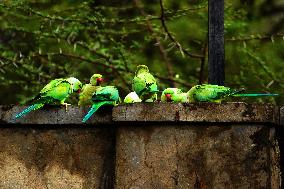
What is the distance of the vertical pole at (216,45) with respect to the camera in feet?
14.2

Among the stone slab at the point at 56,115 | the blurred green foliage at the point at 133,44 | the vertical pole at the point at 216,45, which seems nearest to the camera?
the stone slab at the point at 56,115

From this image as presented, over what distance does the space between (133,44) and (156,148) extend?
136 inches

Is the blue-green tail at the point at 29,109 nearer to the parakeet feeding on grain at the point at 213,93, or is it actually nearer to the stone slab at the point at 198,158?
the stone slab at the point at 198,158

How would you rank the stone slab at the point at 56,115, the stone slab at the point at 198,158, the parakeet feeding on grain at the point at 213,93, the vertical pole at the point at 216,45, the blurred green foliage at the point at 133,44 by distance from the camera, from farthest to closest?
the blurred green foliage at the point at 133,44, the vertical pole at the point at 216,45, the stone slab at the point at 56,115, the parakeet feeding on grain at the point at 213,93, the stone slab at the point at 198,158

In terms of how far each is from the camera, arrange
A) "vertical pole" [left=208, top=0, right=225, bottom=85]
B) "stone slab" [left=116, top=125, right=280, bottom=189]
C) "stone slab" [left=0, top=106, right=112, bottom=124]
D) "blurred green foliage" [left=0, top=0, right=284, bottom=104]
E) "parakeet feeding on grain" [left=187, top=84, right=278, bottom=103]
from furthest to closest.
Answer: "blurred green foliage" [left=0, top=0, right=284, bottom=104] → "vertical pole" [left=208, top=0, right=225, bottom=85] → "stone slab" [left=0, top=106, right=112, bottom=124] → "parakeet feeding on grain" [left=187, top=84, right=278, bottom=103] → "stone slab" [left=116, top=125, right=280, bottom=189]

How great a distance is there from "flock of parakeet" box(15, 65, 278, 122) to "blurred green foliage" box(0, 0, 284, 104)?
6.52 ft

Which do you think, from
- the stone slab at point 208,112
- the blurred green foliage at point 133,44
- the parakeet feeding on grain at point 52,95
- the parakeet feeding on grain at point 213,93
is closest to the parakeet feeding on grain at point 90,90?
the parakeet feeding on grain at point 52,95

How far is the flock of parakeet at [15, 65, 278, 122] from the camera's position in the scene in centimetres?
392

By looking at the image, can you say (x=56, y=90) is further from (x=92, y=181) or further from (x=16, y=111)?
(x=92, y=181)

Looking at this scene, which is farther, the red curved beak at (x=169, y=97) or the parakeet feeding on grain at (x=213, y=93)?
the red curved beak at (x=169, y=97)

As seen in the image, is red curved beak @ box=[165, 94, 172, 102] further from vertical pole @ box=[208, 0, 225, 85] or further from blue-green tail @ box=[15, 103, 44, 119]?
blue-green tail @ box=[15, 103, 44, 119]

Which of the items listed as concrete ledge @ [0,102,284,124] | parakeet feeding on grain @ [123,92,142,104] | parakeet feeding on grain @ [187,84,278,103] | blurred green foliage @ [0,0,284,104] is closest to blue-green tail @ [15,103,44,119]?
concrete ledge @ [0,102,284,124]

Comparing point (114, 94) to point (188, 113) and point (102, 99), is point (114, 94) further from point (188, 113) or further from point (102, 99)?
point (188, 113)

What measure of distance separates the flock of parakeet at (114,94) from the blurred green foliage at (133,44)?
1987 millimetres
